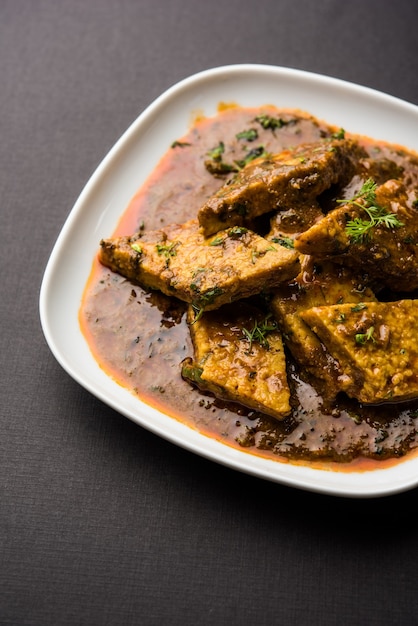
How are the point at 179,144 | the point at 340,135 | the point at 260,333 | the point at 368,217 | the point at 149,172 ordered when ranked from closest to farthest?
the point at 260,333 < the point at 368,217 < the point at 340,135 < the point at 149,172 < the point at 179,144

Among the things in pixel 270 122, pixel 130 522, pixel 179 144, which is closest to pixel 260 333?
pixel 130 522

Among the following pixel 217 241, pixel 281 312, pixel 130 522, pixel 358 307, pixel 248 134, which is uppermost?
pixel 248 134

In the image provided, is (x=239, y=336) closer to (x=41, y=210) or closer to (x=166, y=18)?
(x=41, y=210)

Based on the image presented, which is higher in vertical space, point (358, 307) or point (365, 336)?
point (358, 307)

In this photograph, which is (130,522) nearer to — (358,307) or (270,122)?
(358,307)

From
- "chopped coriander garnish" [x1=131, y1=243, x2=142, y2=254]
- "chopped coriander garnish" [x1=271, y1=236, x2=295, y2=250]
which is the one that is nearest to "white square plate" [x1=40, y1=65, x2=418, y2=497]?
"chopped coriander garnish" [x1=131, y1=243, x2=142, y2=254]

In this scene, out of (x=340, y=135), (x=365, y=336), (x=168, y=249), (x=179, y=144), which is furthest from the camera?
(x=179, y=144)

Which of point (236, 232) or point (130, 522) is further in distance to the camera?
point (236, 232)

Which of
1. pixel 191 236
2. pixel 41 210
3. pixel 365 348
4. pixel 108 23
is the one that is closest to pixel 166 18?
pixel 108 23
